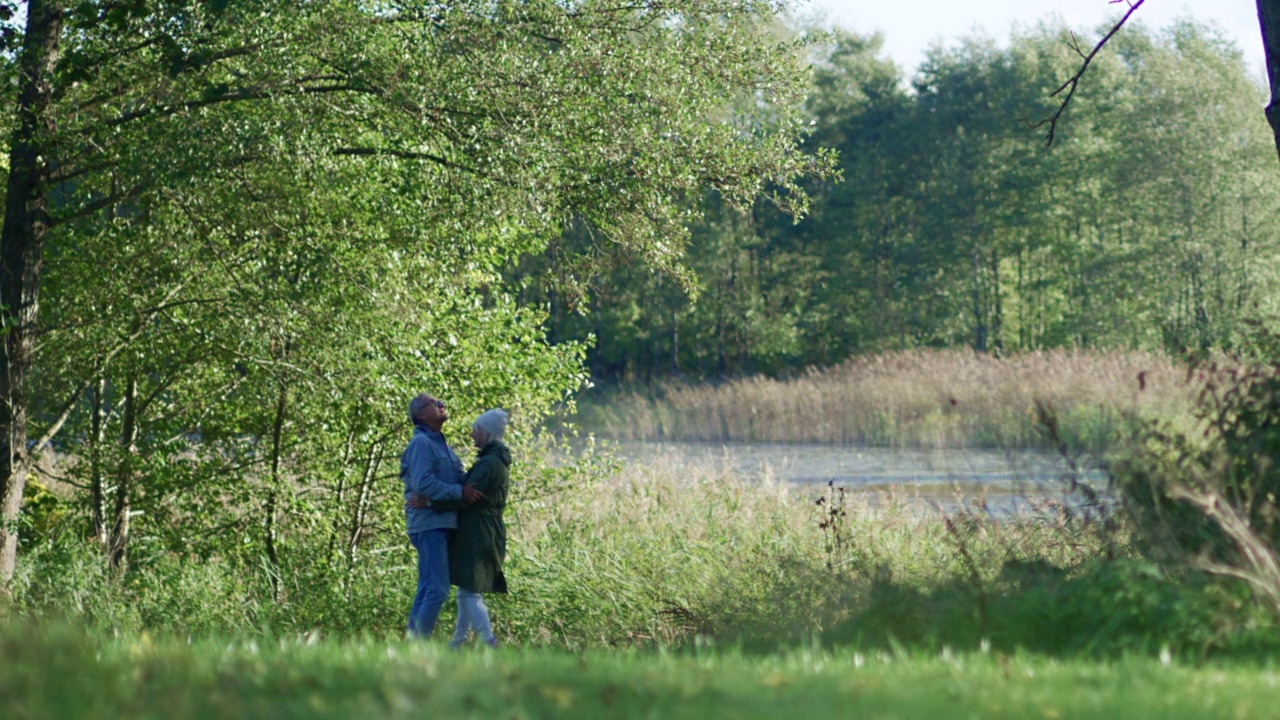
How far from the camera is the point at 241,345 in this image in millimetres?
10898

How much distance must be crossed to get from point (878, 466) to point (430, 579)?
604 inches

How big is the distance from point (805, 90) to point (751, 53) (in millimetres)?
632

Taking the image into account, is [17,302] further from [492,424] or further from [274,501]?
[492,424]

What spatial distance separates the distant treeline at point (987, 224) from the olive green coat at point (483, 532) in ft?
95.4

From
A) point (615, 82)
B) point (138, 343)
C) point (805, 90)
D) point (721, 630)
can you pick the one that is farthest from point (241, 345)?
point (805, 90)

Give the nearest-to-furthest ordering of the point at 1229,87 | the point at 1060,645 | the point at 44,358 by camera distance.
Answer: the point at 1060,645, the point at 44,358, the point at 1229,87

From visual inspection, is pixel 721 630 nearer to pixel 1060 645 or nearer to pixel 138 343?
pixel 1060 645

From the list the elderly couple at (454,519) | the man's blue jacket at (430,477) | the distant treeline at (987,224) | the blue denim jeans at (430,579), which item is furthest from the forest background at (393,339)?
the distant treeline at (987,224)

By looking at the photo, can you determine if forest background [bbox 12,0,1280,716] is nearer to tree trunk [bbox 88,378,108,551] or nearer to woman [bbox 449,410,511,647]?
tree trunk [bbox 88,378,108,551]

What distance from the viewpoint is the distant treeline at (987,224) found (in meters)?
37.8

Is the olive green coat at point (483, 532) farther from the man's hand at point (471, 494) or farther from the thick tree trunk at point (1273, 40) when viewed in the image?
the thick tree trunk at point (1273, 40)

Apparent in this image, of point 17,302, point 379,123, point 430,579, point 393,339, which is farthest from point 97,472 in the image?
point 430,579

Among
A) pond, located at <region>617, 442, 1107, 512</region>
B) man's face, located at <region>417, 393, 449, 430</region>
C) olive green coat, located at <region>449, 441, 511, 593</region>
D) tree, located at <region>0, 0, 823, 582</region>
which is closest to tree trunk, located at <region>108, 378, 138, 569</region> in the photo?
tree, located at <region>0, 0, 823, 582</region>

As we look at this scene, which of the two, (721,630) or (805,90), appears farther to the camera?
(805,90)
